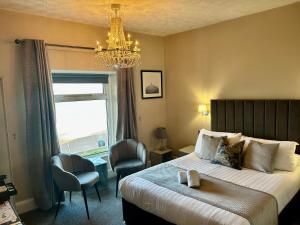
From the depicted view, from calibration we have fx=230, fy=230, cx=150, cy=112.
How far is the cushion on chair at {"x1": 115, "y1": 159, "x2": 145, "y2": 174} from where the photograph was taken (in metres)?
3.55

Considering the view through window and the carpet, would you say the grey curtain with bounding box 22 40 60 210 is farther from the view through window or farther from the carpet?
the view through window

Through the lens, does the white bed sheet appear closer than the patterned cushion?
Yes

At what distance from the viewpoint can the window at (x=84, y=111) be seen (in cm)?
378

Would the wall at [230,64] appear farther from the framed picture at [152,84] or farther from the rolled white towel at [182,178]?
the rolled white towel at [182,178]

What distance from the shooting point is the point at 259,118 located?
11.4 ft

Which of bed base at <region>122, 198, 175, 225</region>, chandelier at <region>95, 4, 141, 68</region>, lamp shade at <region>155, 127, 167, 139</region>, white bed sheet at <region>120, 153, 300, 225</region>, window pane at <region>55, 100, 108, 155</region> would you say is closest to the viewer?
white bed sheet at <region>120, 153, 300, 225</region>

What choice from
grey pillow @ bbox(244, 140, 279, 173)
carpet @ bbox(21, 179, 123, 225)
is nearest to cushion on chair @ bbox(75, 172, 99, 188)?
carpet @ bbox(21, 179, 123, 225)

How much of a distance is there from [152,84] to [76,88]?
1.52 metres

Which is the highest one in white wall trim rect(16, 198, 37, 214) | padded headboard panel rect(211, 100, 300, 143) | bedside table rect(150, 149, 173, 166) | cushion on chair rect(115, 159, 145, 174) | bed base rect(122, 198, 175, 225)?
padded headboard panel rect(211, 100, 300, 143)

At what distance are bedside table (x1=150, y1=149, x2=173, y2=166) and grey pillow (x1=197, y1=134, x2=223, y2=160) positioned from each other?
3.87 ft

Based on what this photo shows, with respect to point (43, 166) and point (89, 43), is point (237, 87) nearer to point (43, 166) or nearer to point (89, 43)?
point (89, 43)

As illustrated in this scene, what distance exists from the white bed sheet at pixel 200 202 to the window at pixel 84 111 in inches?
62.4

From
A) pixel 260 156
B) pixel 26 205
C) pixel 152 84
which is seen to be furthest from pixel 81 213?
pixel 152 84

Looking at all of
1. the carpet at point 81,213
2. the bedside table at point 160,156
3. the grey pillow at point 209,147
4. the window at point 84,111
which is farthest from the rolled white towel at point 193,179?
the window at point 84,111
